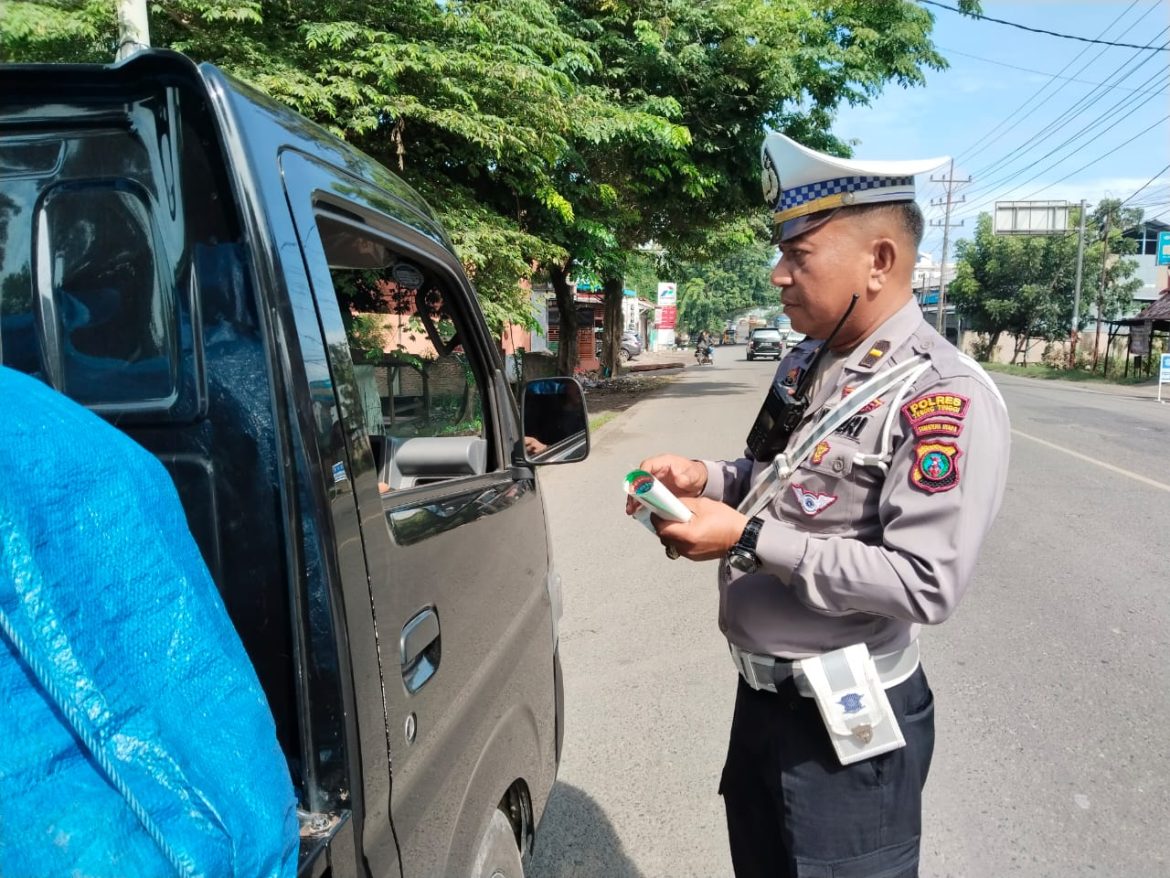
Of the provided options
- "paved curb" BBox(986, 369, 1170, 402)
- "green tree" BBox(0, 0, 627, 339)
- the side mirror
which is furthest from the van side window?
"paved curb" BBox(986, 369, 1170, 402)

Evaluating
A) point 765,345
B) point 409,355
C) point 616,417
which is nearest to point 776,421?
point 409,355

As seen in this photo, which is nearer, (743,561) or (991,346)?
(743,561)

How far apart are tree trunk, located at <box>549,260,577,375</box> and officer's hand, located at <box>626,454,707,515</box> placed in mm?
14733

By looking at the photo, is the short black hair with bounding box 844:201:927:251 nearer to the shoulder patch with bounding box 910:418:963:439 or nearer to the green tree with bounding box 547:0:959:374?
the shoulder patch with bounding box 910:418:963:439

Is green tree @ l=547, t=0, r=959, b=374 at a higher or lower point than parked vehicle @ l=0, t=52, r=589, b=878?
higher

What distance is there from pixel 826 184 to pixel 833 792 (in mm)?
1168

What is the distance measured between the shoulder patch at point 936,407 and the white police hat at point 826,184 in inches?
15.9

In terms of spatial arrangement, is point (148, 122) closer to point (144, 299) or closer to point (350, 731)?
point (144, 299)

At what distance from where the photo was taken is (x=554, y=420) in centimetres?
224

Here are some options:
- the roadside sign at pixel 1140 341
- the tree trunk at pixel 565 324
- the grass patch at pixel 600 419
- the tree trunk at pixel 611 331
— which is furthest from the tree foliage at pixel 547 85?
the roadside sign at pixel 1140 341

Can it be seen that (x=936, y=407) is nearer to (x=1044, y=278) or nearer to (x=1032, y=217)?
(x=1032, y=217)

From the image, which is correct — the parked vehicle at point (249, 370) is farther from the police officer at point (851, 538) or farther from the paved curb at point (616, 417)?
the paved curb at point (616, 417)

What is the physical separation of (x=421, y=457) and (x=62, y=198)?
1.17 metres

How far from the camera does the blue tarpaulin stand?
0.70 metres
